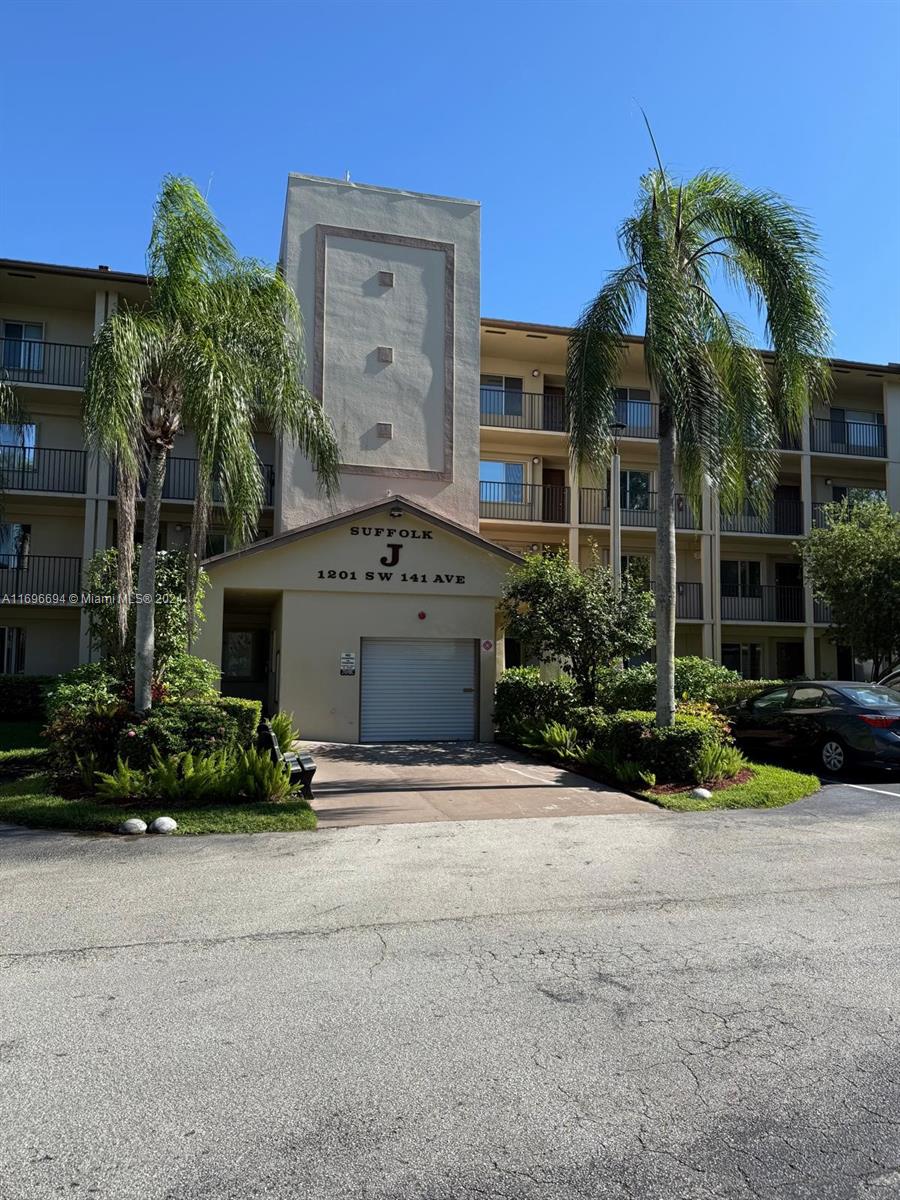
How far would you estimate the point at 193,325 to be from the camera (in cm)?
1084

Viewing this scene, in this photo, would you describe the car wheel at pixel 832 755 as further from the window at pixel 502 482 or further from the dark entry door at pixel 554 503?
the window at pixel 502 482

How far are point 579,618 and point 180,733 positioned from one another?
25.0 ft

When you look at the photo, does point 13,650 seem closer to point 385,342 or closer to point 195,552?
point 195,552

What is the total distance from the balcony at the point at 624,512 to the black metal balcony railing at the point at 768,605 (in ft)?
10.0

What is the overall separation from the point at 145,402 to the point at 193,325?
1361mm

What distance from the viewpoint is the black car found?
12414 millimetres

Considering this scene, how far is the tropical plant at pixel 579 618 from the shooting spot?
50.3ft

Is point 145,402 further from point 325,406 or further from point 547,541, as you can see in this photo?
point 547,541

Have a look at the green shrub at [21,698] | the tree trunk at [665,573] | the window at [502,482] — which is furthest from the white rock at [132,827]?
the window at [502,482]

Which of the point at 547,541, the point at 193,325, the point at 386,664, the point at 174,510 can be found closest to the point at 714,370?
the point at 193,325

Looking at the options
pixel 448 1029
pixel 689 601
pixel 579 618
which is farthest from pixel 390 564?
pixel 448 1029

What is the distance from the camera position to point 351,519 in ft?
56.5

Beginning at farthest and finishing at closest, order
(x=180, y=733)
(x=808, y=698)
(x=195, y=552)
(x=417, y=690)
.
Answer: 1. (x=417, y=690)
2. (x=195, y=552)
3. (x=808, y=698)
4. (x=180, y=733)

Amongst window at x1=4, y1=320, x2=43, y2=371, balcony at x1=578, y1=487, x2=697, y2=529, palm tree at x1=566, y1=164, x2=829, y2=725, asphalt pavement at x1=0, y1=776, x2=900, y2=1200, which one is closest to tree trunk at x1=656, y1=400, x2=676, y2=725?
palm tree at x1=566, y1=164, x2=829, y2=725
